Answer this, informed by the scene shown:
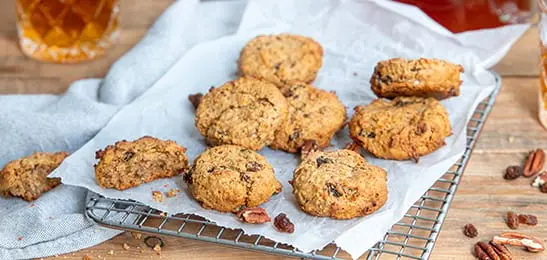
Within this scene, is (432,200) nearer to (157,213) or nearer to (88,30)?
(157,213)

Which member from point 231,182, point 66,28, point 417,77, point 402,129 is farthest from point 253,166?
point 66,28

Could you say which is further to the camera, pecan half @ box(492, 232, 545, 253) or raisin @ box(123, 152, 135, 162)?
raisin @ box(123, 152, 135, 162)

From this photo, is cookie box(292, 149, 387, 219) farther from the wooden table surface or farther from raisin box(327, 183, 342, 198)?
the wooden table surface

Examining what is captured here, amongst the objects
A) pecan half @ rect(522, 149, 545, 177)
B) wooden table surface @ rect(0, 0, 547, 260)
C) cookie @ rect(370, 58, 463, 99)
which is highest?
cookie @ rect(370, 58, 463, 99)

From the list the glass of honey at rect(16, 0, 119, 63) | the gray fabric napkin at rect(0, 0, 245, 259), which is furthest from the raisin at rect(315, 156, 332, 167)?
the glass of honey at rect(16, 0, 119, 63)

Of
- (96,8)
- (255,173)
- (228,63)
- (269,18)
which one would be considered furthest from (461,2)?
(255,173)

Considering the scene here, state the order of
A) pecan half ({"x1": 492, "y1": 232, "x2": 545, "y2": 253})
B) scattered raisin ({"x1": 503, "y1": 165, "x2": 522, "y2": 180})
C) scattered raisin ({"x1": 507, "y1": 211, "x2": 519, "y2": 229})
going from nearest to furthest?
1. pecan half ({"x1": 492, "y1": 232, "x2": 545, "y2": 253})
2. scattered raisin ({"x1": 507, "y1": 211, "x2": 519, "y2": 229})
3. scattered raisin ({"x1": 503, "y1": 165, "x2": 522, "y2": 180})

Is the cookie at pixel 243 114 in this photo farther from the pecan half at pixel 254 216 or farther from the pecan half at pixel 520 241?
the pecan half at pixel 520 241
